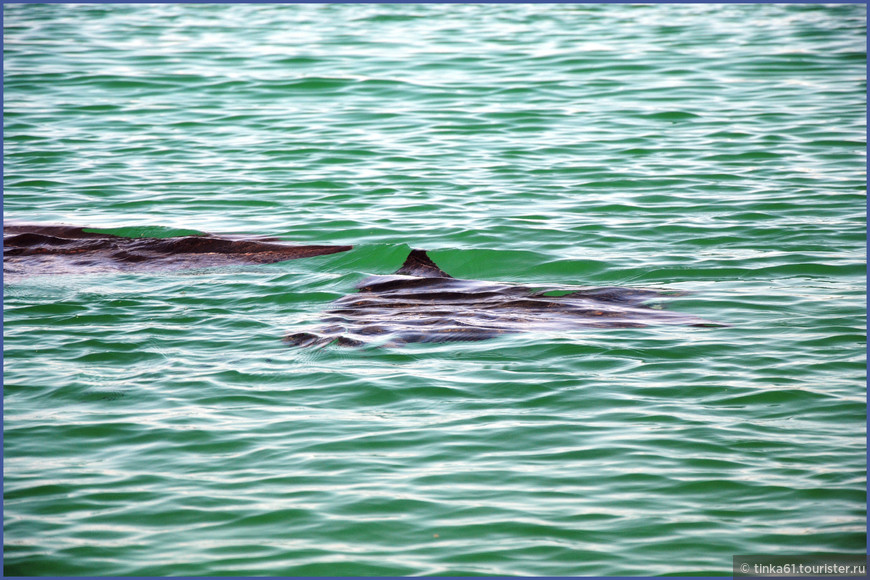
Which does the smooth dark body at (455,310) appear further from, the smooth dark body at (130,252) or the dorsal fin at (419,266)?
the smooth dark body at (130,252)

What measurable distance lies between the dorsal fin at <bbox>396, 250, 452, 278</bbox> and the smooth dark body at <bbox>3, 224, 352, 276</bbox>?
3.71 ft

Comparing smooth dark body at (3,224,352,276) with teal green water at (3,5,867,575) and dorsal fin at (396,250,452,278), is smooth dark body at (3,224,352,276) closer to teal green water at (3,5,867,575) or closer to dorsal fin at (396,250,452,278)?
teal green water at (3,5,867,575)

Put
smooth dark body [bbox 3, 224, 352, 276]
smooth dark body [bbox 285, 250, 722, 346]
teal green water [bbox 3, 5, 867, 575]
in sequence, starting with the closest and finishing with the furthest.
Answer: teal green water [bbox 3, 5, 867, 575]
smooth dark body [bbox 285, 250, 722, 346]
smooth dark body [bbox 3, 224, 352, 276]

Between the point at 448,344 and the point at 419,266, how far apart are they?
64.6 inches

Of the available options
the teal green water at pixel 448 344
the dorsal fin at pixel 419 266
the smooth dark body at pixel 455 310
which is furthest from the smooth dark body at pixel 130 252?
the smooth dark body at pixel 455 310

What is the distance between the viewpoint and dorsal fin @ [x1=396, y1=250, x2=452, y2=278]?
27.5 feet

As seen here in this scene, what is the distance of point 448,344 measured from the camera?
6.91 meters

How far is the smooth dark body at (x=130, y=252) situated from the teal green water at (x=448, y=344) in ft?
0.84

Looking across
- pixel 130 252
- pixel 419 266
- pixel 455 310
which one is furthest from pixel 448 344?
pixel 130 252

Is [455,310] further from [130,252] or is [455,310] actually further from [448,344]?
[130,252]

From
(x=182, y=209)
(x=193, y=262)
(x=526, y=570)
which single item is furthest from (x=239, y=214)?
(x=526, y=570)

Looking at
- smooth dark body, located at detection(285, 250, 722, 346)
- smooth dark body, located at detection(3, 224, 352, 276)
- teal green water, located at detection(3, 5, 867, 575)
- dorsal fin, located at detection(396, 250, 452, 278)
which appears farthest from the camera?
smooth dark body, located at detection(3, 224, 352, 276)

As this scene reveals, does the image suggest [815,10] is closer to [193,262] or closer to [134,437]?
[193,262]

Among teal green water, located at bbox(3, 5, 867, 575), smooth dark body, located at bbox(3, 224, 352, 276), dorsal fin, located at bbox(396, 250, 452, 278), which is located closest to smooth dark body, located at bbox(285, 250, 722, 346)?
dorsal fin, located at bbox(396, 250, 452, 278)
